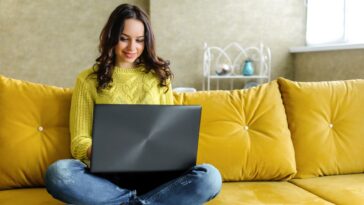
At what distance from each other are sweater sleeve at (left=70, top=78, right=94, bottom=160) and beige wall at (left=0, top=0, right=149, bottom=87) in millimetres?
2432

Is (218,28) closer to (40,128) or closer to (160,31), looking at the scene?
(160,31)

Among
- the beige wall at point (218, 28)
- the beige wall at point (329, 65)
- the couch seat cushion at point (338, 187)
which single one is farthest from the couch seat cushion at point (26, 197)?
the beige wall at point (218, 28)

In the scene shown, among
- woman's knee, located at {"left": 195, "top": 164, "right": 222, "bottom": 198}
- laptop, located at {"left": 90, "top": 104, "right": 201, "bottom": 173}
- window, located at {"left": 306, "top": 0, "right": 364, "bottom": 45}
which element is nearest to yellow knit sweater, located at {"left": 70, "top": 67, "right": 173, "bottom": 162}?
laptop, located at {"left": 90, "top": 104, "right": 201, "bottom": 173}

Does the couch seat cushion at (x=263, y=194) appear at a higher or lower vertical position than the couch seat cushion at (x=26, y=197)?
lower

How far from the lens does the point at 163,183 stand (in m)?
1.47

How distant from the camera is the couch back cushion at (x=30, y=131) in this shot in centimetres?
159

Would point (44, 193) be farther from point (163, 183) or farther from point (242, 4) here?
point (242, 4)

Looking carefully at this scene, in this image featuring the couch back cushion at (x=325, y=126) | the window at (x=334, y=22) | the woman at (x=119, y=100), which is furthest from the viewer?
the window at (x=334, y=22)

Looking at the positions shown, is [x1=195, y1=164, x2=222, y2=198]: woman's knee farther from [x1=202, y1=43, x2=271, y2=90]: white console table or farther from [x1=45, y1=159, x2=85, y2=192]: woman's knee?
[x1=202, y1=43, x2=271, y2=90]: white console table

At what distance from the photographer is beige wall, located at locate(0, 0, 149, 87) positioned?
154 inches

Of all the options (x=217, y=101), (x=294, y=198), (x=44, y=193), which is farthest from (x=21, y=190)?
(x=294, y=198)

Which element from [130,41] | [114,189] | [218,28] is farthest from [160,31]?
[114,189]

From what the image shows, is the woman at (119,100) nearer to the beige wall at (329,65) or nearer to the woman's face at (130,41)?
the woman's face at (130,41)

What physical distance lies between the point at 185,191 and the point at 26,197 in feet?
1.77
